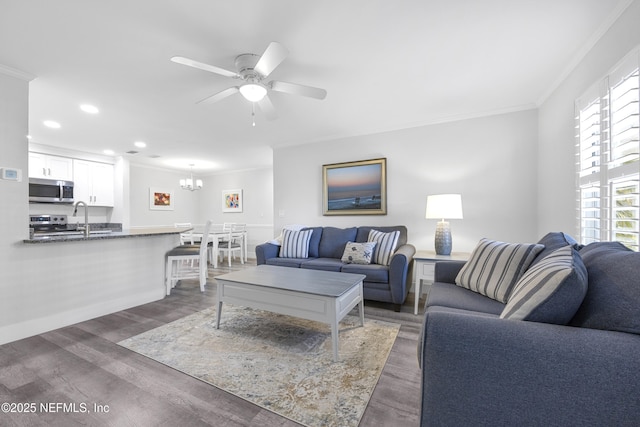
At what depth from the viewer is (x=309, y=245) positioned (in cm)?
389

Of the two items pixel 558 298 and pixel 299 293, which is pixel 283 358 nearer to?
pixel 299 293

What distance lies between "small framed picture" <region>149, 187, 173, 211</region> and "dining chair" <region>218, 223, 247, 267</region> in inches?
79.5

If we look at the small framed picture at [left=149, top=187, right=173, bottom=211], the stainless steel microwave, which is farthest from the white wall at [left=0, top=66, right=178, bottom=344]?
the small framed picture at [left=149, top=187, right=173, bottom=211]

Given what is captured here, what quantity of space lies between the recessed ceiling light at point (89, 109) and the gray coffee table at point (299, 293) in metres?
2.63

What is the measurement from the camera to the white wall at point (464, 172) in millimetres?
3096

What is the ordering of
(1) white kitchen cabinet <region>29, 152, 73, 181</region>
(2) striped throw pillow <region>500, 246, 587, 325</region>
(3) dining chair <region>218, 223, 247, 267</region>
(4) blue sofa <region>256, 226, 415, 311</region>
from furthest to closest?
(3) dining chair <region>218, 223, 247, 267</region> < (1) white kitchen cabinet <region>29, 152, 73, 181</region> < (4) blue sofa <region>256, 226, 415, 311</region> < (2) striped throw pillow <region>500, 246, 587, 325</region>

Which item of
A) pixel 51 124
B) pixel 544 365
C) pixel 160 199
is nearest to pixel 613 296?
pixel 544 365

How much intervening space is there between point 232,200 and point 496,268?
21.1ft

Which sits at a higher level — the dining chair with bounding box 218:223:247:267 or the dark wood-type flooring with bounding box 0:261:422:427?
the dining chair with bounding box 218:223:247:267

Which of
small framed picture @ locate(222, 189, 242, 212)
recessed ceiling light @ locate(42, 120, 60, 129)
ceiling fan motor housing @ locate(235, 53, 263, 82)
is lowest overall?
small framed picture @ locate(222, 189, 242, 212)

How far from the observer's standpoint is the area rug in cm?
149

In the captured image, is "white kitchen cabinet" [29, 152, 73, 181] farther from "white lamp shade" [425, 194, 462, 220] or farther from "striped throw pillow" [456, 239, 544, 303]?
"striped throw pillow" [456, 239, 544, 303]

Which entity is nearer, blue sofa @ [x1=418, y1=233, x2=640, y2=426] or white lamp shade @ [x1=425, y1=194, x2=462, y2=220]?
blue sofa @ [x1=418, y1=233, x2=640, y2=426]

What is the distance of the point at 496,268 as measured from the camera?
185cm
